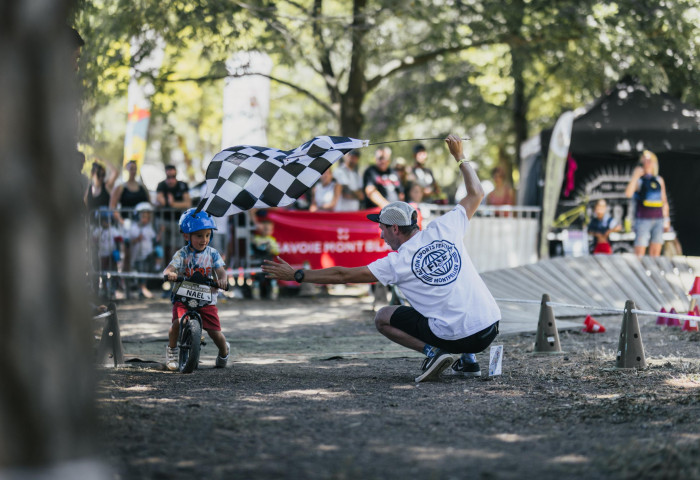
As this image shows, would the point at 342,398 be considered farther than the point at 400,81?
No

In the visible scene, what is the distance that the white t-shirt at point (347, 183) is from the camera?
52.3 feet

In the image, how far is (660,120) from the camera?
18.4 m

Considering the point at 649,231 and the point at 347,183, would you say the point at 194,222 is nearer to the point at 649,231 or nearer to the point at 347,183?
the point at 347,183

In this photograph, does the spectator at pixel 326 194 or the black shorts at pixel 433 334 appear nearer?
the black shorts at pixel 433 334

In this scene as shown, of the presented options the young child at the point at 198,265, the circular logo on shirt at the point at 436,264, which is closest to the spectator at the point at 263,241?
the young child at the point at 198,265

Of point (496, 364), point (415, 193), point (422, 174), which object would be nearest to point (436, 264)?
point (496, 364)

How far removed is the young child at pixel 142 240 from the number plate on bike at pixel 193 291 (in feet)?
25.7

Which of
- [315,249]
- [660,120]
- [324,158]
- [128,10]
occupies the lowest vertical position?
[315,249]

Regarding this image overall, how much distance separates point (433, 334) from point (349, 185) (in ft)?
29.0

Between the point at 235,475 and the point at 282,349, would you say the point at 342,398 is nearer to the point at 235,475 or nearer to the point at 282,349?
the point at 235,475

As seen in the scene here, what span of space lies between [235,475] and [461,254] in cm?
339

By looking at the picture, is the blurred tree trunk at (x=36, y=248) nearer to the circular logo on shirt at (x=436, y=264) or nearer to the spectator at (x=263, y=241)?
the circular logo on shirt at (x=436, y=264)

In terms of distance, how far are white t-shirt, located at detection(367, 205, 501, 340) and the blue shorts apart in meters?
9.13

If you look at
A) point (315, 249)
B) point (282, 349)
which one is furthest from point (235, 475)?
point (315, 249)
